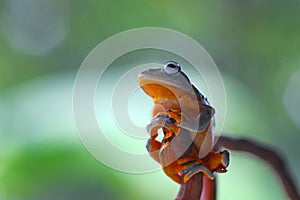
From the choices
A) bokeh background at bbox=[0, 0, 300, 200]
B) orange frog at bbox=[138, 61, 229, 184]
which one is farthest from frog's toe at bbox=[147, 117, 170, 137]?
bokeh background at bbox=[0, 0, 300, 200]

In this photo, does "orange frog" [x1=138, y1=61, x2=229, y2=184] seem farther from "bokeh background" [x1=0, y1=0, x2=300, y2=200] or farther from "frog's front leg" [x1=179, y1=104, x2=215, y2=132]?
"bokeh background" [x1=0, y1=0, x2=300, y2=200]

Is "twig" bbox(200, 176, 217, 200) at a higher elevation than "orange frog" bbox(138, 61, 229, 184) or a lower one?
lower

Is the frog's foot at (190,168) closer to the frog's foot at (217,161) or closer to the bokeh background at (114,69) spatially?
the frog's foot at (217,161)

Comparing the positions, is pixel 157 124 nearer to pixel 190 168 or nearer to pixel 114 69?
pixel 190 168

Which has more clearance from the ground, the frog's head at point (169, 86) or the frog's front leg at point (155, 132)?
the frog's head at point (169, 86)

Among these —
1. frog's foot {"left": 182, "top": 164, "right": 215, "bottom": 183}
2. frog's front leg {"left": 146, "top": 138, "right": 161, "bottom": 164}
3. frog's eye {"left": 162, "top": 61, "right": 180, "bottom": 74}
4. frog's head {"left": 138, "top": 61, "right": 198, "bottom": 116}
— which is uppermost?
frog's eye {"left": 162, "top": 61, "right": 180, "bottom": 74}

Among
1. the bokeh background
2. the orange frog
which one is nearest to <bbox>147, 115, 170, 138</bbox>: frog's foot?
the orange frog

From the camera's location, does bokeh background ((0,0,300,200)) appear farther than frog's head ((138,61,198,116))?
Yes

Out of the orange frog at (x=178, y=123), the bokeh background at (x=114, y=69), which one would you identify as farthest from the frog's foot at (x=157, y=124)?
the bokeh background at (x=114, y=69)
